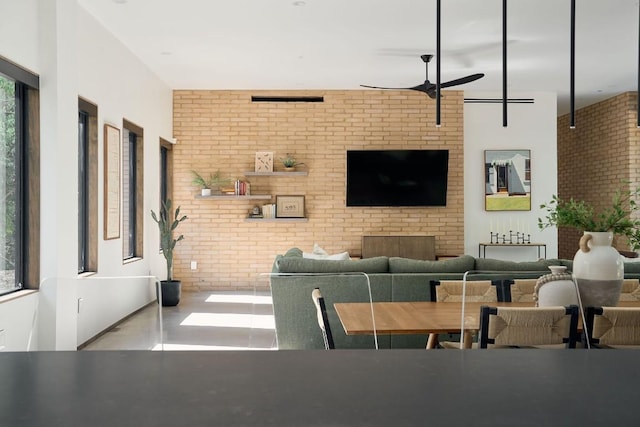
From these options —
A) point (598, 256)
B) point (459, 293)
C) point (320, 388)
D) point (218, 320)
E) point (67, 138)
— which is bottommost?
point (218, 320)

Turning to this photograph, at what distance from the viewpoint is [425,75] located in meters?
7.52

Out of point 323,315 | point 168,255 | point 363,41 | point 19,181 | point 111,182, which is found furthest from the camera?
point 168,255

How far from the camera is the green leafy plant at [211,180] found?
841cm

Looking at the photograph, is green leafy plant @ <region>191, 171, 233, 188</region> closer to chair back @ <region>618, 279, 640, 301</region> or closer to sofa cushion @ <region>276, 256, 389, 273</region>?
sofa cushion @ <region>276, 256, 389, 273</region>

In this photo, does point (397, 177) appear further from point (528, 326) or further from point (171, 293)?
point (528, 326)

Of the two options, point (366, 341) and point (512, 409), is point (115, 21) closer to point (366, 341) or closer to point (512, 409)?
point (366, 341)

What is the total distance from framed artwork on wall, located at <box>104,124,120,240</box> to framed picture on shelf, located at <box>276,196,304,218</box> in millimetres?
2820

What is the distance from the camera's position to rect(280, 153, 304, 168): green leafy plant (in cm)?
832

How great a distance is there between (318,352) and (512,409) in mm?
233

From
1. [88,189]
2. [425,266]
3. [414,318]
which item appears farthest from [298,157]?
[414,318]

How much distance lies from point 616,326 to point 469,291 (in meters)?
0.81

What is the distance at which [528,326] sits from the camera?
8.21 feet

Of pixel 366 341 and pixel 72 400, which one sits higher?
pixel 72 400

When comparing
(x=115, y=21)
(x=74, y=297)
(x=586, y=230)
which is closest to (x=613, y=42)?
(x=586, y=230)
